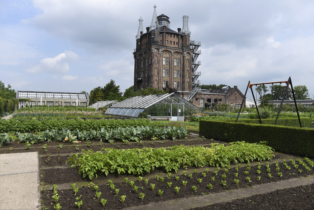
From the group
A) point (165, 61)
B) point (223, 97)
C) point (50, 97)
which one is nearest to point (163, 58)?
point (165, 61)

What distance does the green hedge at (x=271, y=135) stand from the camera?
28.8 ft

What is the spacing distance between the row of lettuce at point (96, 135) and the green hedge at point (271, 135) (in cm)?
203

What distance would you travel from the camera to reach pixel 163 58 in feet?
195

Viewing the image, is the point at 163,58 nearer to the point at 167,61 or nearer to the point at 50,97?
the point at 167,61

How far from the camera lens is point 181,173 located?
5824mm

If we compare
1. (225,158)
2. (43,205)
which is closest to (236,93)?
(225,158)

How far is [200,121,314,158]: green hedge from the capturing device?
28.8 ft

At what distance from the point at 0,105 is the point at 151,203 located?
28034 millimetres

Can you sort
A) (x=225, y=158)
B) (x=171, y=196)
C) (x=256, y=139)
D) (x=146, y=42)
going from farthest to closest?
(x=146, y=42)
(x=256, y=139)
(x=225, y=158)
(x=171, y=196)

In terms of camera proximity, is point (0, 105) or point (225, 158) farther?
point (0, 105)

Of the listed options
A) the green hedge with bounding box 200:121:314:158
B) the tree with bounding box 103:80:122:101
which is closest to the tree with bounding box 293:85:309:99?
the tree with bounding box 103:80:122:101

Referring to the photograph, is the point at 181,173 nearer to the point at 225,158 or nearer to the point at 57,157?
the point at 225,158

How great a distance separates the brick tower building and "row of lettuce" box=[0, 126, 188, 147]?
152 feet

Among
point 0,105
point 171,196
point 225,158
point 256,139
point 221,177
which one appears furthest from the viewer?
point 0,105
